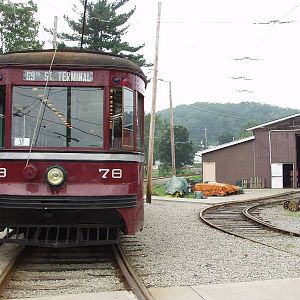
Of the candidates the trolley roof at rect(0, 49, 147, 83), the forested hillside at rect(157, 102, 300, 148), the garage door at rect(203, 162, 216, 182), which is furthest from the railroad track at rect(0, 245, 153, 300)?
the forested hillside at rect(157, 102, 300, 148)

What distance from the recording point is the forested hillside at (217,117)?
137 meters

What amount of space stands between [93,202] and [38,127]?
4.34ft

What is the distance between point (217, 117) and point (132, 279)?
139m

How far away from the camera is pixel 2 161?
6.83 meters

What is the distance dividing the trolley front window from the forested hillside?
129m

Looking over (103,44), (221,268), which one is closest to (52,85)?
(221,268)

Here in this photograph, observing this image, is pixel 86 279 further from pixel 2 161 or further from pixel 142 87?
pixel 142 87

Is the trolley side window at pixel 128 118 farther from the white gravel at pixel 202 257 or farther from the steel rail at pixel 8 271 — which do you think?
the steel rail at pixel 8 271

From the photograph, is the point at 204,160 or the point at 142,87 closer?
the point at 142,87

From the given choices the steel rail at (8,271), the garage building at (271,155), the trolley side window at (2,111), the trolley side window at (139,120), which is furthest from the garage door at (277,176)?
the trolley side window at (2,111)

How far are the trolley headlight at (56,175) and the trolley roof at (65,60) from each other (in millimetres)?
1520

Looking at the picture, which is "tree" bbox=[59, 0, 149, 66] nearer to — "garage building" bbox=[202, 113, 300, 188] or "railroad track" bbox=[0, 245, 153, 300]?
"garage building" bbox=[202, 113, 300, 188]

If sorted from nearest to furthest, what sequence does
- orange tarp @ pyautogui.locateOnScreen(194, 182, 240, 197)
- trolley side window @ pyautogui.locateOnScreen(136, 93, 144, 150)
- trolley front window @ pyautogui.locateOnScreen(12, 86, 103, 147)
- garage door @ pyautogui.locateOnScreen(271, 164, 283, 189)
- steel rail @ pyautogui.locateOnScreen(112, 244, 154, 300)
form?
steel rail @ pyautogui.locateOnScreen(112, 244, 154, 300) → trolley front window @ pyautogui.locateOnScreen(12, 86, 103, 147) → trolley side window @ pyautogui.locateOnScreen(136, 93, 144, 150) → orange tarp @ pyautogui.locateOnScreen(194, 182, 240, 197) → garage door @ pyautogui.locateOnScreen(271, 164, 283, 189)

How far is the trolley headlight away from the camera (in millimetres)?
6691
